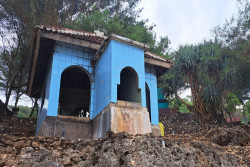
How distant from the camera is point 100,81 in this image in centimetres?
745

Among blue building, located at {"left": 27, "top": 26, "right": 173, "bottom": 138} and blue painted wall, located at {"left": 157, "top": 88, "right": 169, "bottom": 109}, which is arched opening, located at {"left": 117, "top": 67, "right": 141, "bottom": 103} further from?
blue painted wall, located at {"left": 157, "top": 88, "right": 169, "bottom": 109}

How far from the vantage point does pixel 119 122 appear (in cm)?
596

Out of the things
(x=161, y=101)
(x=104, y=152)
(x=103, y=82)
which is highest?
(x=161, y=101)

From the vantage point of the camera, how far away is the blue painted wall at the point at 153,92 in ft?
28.5

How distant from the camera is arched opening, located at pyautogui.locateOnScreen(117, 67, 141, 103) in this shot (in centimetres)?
754

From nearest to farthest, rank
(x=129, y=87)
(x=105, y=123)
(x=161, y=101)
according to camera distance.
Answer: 1. (x=105, y=123)
2. (x=129, y=87)
3. (x=161, y=101)

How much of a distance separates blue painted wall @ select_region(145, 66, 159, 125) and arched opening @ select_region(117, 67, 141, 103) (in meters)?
0.94

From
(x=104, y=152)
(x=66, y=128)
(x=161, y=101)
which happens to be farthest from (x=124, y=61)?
(x=161, y=101)

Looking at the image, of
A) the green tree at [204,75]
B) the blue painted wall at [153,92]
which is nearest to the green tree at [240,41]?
the green tree at [204,75]

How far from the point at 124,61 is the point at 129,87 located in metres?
1.50

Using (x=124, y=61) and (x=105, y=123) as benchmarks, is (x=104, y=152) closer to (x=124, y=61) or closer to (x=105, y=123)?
(x=105, y=123)

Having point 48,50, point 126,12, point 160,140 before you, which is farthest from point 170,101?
point 160,140

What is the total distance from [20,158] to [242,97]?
18.0m

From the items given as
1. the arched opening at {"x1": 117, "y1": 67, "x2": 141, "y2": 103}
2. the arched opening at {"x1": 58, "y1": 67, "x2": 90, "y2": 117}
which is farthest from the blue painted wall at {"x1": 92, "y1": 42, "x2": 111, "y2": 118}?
the arched opening at {"x1": 58, "y1": 67, "x2": 90, "y2": 117}
